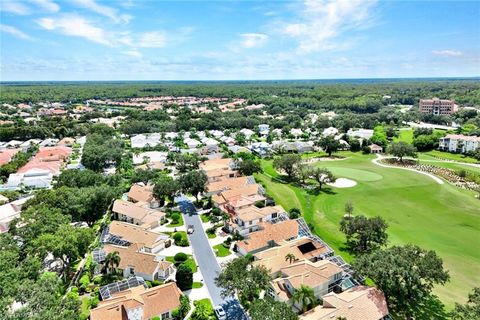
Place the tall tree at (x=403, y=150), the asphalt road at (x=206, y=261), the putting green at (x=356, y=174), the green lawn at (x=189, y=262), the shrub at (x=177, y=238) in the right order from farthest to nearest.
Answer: the tall tree at (x=403, y=150) < the putting green at (x=356, y=174) < the shrub at (x=177, y=238) < the green lawn at (x=189, y=262) < the asphalt road at (x=206, y=261)

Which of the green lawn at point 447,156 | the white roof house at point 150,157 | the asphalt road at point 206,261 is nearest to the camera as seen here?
the asphalt road at point 206,261

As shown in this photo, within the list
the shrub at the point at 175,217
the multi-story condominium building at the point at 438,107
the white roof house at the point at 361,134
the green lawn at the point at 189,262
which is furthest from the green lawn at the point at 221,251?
the multi-story condominium building at the point at 438,107

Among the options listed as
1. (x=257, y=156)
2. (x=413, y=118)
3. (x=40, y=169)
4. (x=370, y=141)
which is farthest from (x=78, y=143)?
(x=413, y=118)

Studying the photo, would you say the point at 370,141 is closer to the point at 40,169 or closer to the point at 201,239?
the point at 201,239

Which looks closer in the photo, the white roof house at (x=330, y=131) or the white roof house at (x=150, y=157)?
the white roof house at (x=150, y=157)

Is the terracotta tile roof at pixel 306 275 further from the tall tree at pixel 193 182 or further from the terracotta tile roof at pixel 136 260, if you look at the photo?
the tall tree at pixel 193 182

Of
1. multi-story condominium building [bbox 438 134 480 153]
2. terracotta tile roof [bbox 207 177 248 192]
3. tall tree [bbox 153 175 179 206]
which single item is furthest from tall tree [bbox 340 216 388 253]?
multi-story condominium building [bbox 438 134 480 153]

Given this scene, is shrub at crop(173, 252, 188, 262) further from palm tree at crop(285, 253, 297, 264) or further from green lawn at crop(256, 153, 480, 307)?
green lawn at crop(256, 153, 480, 307)
